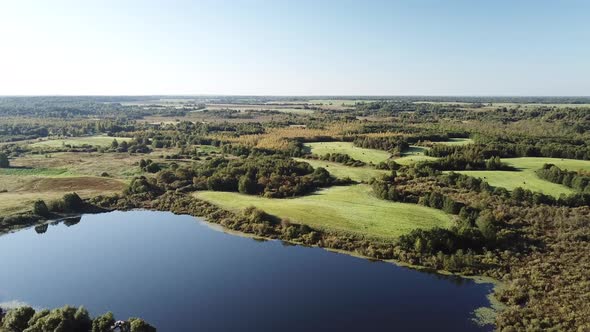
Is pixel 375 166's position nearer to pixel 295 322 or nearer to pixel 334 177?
pixel 334 177

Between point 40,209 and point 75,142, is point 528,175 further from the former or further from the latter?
point 75,142

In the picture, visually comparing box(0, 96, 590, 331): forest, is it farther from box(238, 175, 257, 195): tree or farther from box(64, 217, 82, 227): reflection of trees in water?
box(64, 217, 82, 227): reflection of trees in water

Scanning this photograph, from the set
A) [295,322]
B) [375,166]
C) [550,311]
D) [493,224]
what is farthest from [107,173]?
[550,311]

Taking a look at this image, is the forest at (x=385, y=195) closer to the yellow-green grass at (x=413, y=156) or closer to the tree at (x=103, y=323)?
the tree at (x=103, y=323)

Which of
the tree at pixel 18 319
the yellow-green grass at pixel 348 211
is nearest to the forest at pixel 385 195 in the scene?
the tree at pixel 18 319

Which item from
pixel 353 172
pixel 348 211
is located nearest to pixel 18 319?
pixel 348 211
